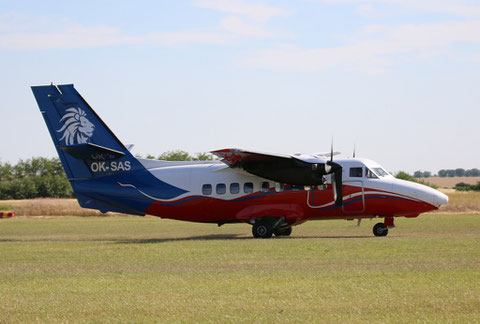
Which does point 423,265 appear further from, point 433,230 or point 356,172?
point 433,230

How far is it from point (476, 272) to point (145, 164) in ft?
54.7

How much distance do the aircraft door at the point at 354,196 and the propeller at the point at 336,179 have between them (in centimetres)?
28

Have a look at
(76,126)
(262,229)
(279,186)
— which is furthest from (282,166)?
(76,126)

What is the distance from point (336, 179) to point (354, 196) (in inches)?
43.7

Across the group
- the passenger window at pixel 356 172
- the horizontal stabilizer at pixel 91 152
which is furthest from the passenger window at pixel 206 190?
the passenger window at pixel 356 172

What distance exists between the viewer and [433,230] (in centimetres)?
2923

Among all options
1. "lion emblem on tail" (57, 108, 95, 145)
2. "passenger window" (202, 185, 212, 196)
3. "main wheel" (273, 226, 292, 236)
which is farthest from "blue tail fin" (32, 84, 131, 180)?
"main wheel" (273, 226, 292, 236)

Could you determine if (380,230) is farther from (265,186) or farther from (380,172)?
(265,186)

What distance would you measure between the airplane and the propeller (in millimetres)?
39

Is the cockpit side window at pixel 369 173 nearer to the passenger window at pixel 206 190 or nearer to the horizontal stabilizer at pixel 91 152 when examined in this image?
the passenger window at pixel 206 190

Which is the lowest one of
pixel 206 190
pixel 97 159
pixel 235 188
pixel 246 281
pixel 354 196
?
pixel 246 281

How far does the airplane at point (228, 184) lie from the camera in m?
26.1

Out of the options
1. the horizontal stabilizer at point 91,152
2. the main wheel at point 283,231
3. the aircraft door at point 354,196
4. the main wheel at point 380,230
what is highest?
the horizontal stabilizer at point 91,152

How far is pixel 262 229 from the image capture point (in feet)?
88.2
